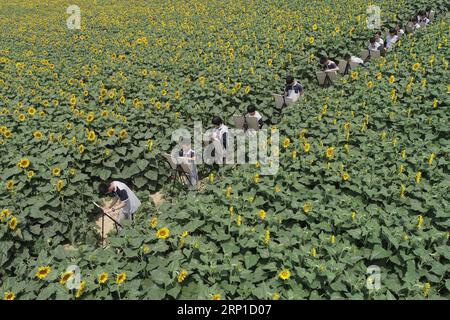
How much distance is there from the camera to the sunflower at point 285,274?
3863 millimetres

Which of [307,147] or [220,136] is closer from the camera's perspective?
[307,147]

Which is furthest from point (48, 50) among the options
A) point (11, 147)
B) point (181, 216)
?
point (181, 216)

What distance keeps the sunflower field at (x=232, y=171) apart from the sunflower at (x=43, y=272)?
0.9 inches

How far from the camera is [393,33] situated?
40.0 feet

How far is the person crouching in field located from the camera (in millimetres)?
6332

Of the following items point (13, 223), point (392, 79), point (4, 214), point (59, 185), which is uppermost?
point (392, 79)

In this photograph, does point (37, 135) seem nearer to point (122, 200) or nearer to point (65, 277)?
point (122, 200)

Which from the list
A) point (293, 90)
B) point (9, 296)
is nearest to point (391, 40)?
point (293, 90)

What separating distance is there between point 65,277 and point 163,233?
1139mm

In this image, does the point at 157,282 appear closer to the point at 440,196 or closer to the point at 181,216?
the point at 181,216

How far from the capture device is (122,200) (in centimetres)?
638

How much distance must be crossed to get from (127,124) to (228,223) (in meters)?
4.17

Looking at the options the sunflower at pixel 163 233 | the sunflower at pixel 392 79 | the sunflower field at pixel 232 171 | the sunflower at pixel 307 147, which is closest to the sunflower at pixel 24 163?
the sunflower field at pixel 232 171
